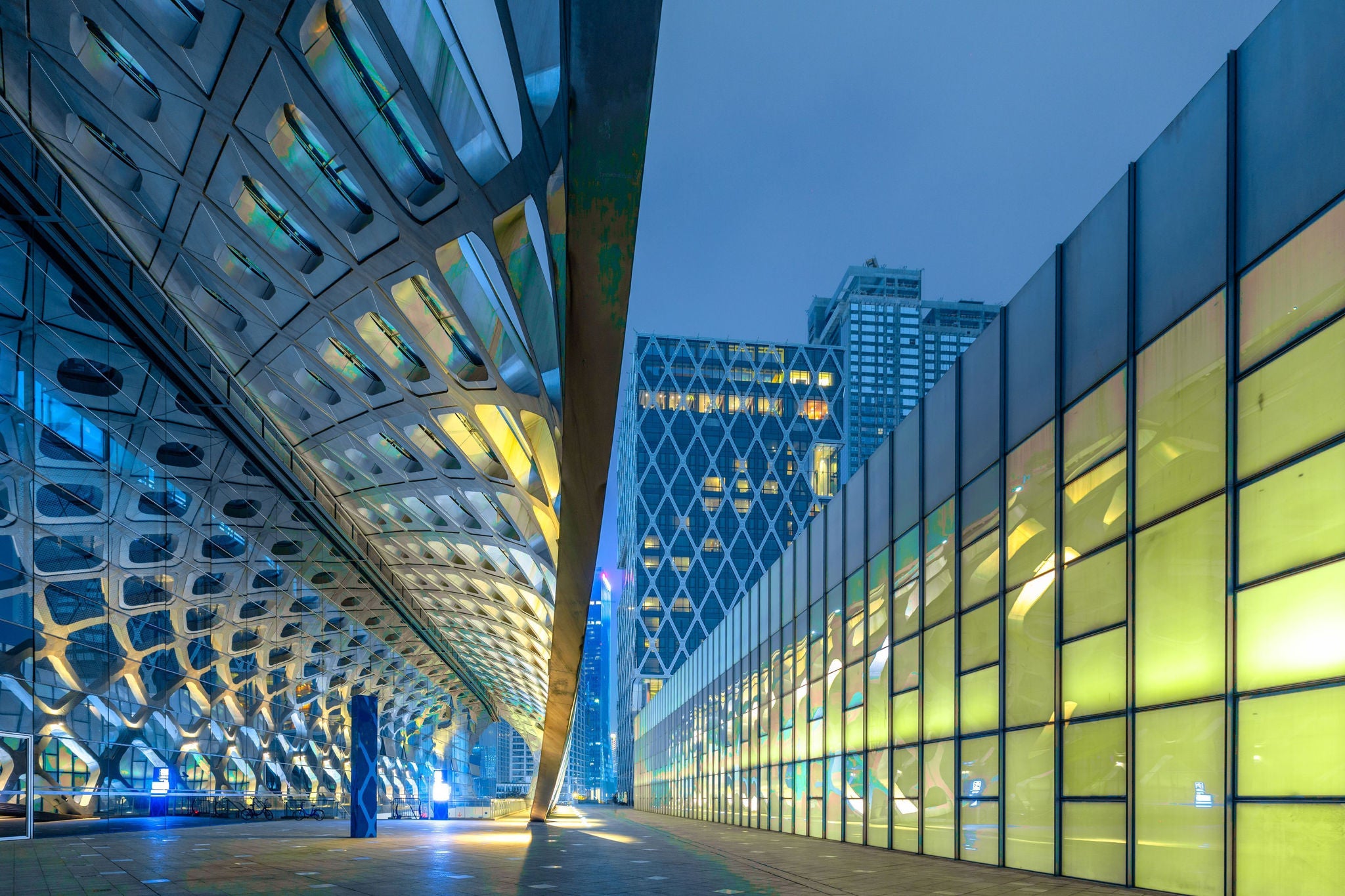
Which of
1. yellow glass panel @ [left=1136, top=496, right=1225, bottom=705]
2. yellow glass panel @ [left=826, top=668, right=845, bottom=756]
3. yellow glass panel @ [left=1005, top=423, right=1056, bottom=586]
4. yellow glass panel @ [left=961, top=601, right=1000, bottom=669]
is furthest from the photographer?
yellow glass panel @ [left=826, top=668, right=845, bottom=756]

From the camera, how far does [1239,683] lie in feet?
35.6

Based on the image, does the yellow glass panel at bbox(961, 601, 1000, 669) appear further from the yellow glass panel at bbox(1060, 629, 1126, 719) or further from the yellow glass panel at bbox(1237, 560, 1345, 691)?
the yellow glass panel at bbox(1237, 560, 1345, 691)

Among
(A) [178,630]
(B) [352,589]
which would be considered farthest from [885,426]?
(A) [178,630]

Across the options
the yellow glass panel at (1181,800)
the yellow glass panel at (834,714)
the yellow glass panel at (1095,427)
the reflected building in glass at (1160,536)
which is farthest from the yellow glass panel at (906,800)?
the yellow glass panel at (1095,427)

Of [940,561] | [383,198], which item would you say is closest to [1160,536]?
[940,561]

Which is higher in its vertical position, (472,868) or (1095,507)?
(1095,507)

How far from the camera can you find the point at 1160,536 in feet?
41.4

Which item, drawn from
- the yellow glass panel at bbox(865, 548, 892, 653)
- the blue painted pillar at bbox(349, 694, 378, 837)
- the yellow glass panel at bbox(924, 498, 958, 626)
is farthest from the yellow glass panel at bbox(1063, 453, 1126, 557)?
the blue painted pillar at bbox(349, 694, 378, 837)

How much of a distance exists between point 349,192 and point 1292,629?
41.6ft

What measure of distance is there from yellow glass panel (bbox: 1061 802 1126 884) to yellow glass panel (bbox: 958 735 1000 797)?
250 cm

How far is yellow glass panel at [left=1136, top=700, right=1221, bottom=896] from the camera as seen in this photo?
11.1 meters

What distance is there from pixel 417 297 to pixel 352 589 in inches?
1073

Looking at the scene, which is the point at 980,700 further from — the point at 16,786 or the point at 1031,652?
the point at 16,786

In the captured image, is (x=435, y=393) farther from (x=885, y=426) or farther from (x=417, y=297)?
(x=885, y=426)
